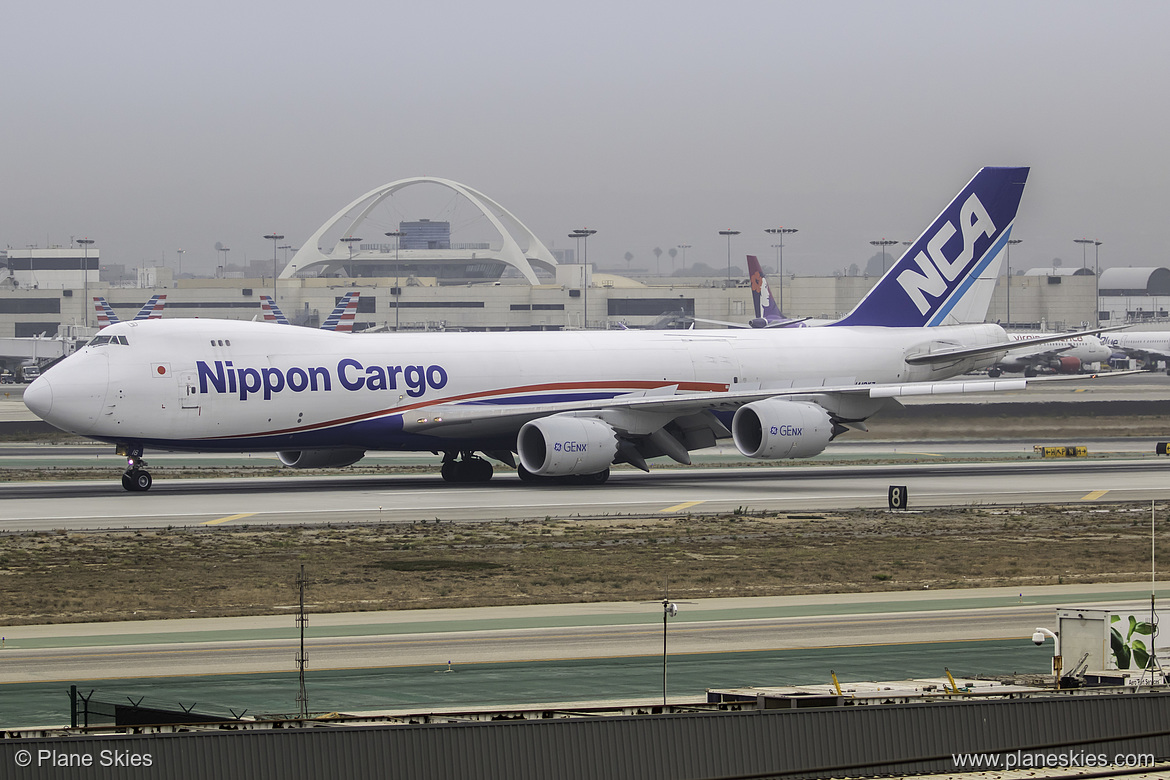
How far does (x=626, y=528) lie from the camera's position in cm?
4034

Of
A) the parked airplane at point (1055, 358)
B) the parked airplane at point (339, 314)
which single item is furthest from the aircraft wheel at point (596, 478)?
the parked airplane at point (1055, 358)

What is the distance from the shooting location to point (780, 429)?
50.0 metres

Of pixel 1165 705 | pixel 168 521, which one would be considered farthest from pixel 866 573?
pixel 168 521

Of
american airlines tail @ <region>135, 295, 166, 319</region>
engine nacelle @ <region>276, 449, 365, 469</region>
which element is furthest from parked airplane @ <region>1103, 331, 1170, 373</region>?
engine nacelle @ <region>276, 449, 365, 469</region>

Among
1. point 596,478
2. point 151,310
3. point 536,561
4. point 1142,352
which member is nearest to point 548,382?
point 596,478

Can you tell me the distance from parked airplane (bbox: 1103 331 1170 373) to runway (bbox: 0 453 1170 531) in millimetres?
94604

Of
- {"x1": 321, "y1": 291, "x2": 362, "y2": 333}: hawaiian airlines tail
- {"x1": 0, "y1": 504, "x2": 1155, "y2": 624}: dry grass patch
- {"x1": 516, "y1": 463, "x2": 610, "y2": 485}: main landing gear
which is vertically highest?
{"x1": 321, "y1": 291, "x2": 362, "y2": 333}: hawaiian airlines tail

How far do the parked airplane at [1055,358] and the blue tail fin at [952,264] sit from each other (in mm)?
77622

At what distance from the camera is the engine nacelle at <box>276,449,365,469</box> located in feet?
169

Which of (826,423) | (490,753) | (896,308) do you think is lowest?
(490,753)

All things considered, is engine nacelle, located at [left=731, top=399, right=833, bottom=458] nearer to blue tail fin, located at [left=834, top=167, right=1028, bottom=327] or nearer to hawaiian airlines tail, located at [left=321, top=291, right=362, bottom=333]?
blue tail fin, located at [left=834, top=167, right=1028, bottom=327]

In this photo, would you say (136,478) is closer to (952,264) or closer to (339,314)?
(952,264)

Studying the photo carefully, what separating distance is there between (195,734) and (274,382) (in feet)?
100

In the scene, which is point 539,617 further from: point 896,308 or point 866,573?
point 896,308
